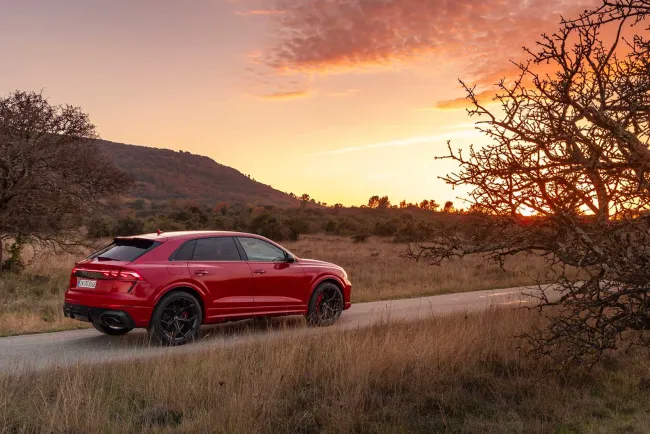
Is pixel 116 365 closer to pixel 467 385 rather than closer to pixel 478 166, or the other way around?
pixel 467 385

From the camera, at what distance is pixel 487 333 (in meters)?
9.60

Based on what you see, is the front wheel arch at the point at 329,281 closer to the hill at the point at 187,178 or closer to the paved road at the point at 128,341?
the paved road at the point at 128,341

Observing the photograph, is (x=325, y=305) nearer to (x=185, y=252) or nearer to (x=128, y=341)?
(x=185, y=252)

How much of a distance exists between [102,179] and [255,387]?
46.7 feet

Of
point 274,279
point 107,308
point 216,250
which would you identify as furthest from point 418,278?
point 107,308

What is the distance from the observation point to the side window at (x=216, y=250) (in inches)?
393

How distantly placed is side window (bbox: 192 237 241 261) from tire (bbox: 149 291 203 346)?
2.32ft

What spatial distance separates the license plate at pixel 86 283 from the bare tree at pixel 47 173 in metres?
8.68

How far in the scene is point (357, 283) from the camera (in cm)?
1964

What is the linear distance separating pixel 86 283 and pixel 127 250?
2.48 ft

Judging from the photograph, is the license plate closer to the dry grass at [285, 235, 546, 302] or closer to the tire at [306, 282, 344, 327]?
the tire at [306, 282, 344, 327]

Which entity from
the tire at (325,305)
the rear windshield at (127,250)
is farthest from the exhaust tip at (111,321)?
the tire at (325,305)

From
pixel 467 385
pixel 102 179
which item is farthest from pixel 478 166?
pixel 102 179

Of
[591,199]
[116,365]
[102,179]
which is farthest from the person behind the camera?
[102,179]
